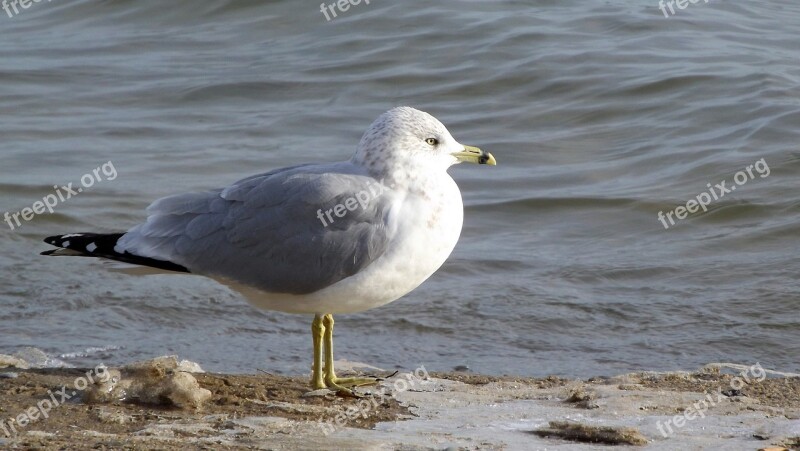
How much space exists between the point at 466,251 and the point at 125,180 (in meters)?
3.16

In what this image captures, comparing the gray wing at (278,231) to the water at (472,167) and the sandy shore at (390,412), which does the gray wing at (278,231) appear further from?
the water at (472,167)

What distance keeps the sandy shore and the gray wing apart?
48 centimetres

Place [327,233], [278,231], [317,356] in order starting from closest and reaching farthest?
[327,233] < [278,231] < [317,356]

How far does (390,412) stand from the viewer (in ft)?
15.0

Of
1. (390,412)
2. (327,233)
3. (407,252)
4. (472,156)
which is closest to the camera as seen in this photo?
(390,412)

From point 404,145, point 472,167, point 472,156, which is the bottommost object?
point 472,167

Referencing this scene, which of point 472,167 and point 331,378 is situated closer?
point 331,378

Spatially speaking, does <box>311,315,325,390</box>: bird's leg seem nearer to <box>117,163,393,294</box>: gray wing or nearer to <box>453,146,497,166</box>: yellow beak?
<box>117,163,393,294</box>: gray wing

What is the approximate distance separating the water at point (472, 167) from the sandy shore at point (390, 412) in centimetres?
100

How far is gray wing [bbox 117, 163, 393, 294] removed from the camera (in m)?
4.73

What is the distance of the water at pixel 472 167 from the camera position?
6656 millimetres

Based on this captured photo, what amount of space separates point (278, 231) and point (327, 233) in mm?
233

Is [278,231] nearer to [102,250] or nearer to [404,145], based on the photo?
[404,145]

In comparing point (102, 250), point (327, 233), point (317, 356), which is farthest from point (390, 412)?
point (102, 250)
